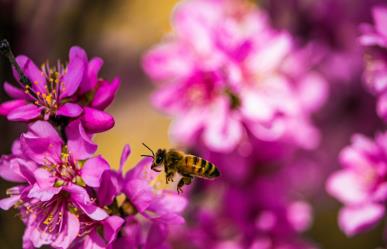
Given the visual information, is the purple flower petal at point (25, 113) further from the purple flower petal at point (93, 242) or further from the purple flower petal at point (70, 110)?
the purple flower petal at point (93, 242)

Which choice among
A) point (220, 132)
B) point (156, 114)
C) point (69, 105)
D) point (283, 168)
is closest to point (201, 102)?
point (220, 132)

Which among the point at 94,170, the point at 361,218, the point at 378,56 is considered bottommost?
the point at 361,218

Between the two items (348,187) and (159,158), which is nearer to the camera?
(159,158)

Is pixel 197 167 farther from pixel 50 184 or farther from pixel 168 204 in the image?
pixel 50 184

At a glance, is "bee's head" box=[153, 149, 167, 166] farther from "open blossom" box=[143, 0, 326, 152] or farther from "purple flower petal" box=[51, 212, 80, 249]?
"open blossom" box=[143, 0, 326, 152]

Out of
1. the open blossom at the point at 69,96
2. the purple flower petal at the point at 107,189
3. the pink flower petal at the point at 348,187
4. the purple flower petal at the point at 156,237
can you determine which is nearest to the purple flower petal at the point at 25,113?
the open blossom at the point at 69,96

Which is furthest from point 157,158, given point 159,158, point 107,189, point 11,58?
point 11,58

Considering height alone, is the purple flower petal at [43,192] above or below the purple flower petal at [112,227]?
above
